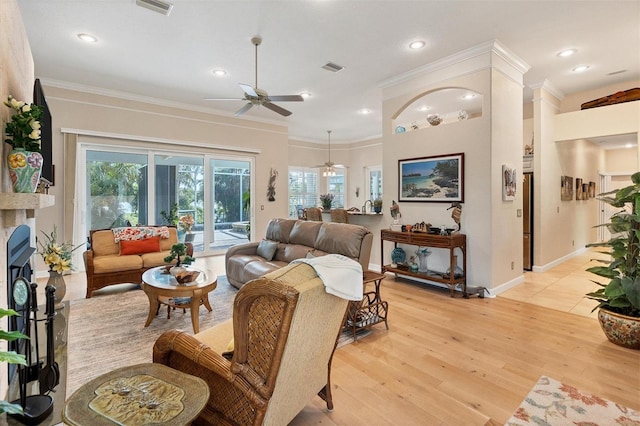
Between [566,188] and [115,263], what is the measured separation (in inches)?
306

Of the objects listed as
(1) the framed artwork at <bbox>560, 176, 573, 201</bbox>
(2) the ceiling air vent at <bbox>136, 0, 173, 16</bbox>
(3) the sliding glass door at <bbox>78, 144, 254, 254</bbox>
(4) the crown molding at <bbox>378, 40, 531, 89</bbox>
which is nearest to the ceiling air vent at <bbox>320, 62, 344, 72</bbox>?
(4) the crown molding at <bbox>378, 40, 531, 89</bbox>

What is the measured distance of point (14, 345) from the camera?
2.31 metres

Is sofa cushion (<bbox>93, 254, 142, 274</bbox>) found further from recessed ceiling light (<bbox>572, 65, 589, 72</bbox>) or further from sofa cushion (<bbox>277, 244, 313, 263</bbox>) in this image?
recessed ceiling light (<bbox>572, 65, 589, 72</bbox>)

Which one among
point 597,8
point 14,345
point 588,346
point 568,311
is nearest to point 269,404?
point 14,345

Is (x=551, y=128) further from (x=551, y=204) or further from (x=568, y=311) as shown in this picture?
(x=568, y=311)

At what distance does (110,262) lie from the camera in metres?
4.27

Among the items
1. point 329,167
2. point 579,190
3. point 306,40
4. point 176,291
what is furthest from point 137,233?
point 579,190

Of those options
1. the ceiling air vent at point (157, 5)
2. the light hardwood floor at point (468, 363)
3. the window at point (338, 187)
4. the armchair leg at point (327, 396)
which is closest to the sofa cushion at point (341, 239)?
the light hardwood floor at point (468, 363)

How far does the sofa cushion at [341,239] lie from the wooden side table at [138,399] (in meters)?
2.50

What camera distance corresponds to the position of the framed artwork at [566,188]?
19.9ft

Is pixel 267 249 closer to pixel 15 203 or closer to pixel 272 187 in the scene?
pixel 15 203

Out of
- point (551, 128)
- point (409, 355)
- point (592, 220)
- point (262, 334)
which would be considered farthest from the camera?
point (592, 220)

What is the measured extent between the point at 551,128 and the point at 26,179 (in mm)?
7071

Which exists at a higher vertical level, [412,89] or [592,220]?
[412,89]
